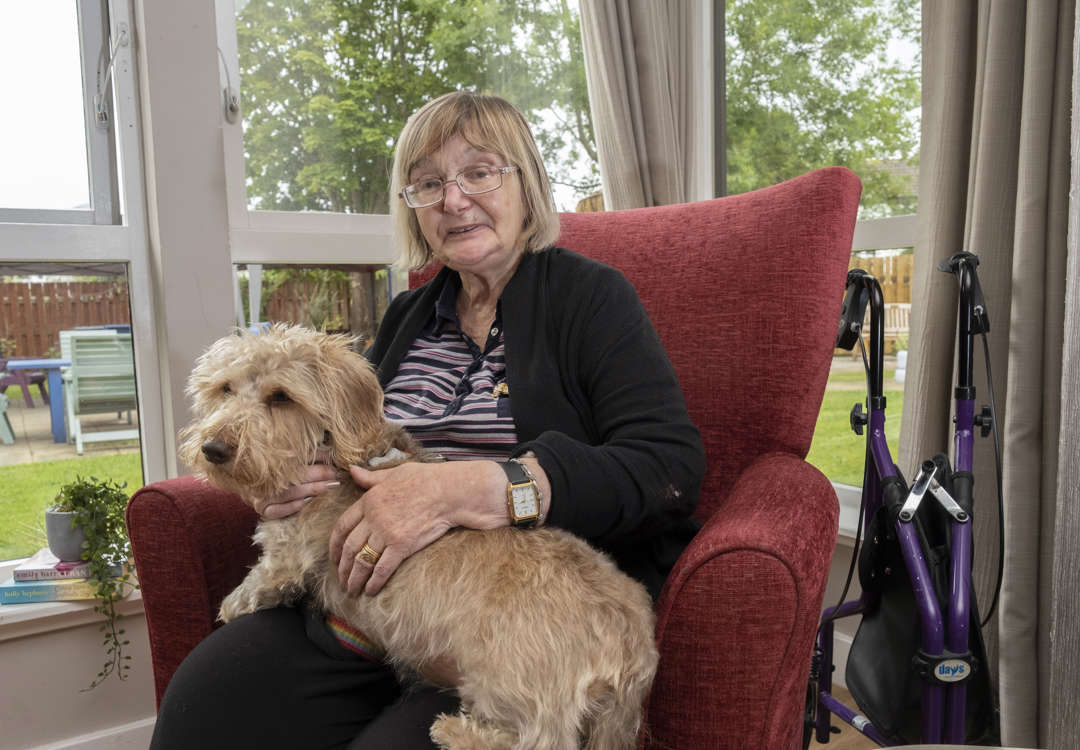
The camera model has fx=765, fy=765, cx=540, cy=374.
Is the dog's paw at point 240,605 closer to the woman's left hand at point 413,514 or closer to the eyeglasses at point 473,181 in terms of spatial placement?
the woman's left hand at point 413,514

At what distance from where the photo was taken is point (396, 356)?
158cm

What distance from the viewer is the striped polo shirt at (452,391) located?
1396mm

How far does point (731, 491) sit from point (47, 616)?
5.87 ft

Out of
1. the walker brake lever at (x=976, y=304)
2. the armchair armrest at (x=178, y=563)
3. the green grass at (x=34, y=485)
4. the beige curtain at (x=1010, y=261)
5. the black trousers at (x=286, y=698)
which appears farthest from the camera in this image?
the green grass at (x=34, y=485)

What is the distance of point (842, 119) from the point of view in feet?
9.34

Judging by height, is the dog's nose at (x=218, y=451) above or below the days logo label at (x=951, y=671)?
above

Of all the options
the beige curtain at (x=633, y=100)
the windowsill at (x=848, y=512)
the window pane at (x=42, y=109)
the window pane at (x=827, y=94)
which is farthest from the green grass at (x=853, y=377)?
the window pane at (x=42, y=109)

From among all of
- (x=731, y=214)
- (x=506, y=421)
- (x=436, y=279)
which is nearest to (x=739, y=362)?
(x=731, y=214)

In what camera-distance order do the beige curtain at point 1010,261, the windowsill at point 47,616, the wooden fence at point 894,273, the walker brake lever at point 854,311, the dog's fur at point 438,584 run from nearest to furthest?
the dog's fur at point 438,584
the beige curtain at point 1010,261
the walker brake lever at point 854,311
the windowsill at point 47,616
the wooden fence at point 894,273

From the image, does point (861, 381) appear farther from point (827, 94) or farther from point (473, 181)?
point (473, 181)

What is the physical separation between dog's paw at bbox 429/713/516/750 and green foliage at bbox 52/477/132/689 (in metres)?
1.37

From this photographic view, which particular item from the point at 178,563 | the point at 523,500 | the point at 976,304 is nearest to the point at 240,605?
the point at 178,563

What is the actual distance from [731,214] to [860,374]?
1545mm

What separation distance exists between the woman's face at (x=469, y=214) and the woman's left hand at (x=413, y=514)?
1.61ft
